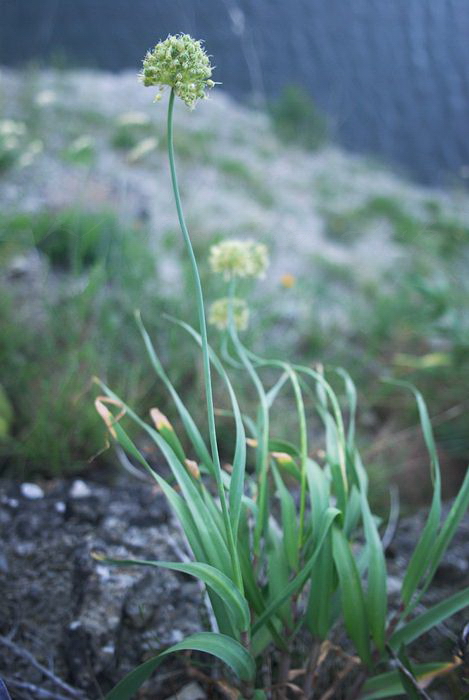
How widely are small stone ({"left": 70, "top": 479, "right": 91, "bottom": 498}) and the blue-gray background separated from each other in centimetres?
234

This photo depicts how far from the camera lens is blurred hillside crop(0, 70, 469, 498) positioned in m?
1.38

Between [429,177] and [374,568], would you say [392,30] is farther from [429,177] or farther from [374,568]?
[374,568]

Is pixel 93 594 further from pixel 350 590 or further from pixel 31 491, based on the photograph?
pixel 350 590

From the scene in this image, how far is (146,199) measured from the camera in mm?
2482

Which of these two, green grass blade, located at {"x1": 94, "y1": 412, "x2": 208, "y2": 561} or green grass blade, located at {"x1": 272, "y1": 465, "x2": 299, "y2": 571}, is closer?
green grass blade, located at {"x1": 94, "y1": 412, "x2": 208, "y2": 561}

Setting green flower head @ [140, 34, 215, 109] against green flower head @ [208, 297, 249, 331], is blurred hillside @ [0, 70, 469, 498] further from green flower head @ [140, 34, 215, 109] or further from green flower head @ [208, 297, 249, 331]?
green flower head @ [140, 34, 215, 109]

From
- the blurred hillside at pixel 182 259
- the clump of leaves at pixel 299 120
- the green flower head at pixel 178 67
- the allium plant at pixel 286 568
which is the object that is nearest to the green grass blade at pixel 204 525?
the allium plant at pixel 286 568

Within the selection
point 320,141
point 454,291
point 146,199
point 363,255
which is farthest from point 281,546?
point 320,141

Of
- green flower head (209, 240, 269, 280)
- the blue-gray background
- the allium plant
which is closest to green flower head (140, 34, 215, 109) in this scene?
the allium plant

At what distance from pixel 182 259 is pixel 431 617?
1.62 metres

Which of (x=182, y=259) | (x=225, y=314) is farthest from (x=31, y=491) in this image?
(x=182, y=259)

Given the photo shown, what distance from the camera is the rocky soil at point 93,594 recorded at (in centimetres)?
83

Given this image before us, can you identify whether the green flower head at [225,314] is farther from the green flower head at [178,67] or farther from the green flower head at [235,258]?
the green flower head at [178,67]

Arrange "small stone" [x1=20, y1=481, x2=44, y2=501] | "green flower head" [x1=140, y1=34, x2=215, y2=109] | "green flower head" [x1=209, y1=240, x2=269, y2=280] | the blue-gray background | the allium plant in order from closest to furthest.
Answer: "green flower head" [x1=140, y1=34, x2=215, y2=109] < the allium plant < "green flower head" [x1=209, y1=240, x2=269, y2=280] < "small stone" [x1=20, y1=481, x2=44, y2=501] < the blue-gray background
